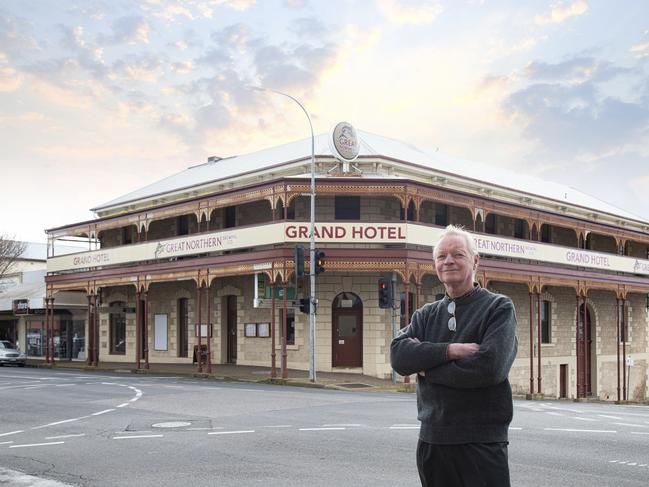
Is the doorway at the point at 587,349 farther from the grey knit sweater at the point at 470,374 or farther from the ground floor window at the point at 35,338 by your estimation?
the grey knit sweater at the point at 470,374

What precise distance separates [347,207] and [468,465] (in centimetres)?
2627

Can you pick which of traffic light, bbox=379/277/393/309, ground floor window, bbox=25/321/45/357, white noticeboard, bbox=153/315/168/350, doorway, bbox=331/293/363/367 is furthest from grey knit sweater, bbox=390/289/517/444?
ground floor window, bbox=25/321/45/357

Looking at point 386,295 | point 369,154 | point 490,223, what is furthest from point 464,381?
point 490,223

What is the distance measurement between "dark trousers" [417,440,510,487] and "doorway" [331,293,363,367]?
25.5 metres

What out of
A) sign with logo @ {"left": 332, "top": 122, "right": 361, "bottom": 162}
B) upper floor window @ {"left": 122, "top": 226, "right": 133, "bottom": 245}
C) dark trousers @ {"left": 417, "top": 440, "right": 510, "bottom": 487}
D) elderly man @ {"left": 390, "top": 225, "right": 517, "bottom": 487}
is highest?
sign with logo @ {"left": 332, "top": 122, "right": 361, "bottom": 162}

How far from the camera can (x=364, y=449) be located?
10.5 metres

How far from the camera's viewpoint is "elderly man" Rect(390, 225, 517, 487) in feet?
12.1

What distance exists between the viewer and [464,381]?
12.2 ft

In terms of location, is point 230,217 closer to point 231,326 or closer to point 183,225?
point 183,225

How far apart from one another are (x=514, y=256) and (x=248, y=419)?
19601mm

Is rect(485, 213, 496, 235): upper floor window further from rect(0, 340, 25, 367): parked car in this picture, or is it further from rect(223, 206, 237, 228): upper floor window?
rect(0, 340, 25, 367): parked car

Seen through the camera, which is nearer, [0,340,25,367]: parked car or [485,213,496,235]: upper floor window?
[485,213,496,235]: upper floor window

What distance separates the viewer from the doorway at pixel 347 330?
29219 mm

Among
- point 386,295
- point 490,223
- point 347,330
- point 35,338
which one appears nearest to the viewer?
point 386,295
